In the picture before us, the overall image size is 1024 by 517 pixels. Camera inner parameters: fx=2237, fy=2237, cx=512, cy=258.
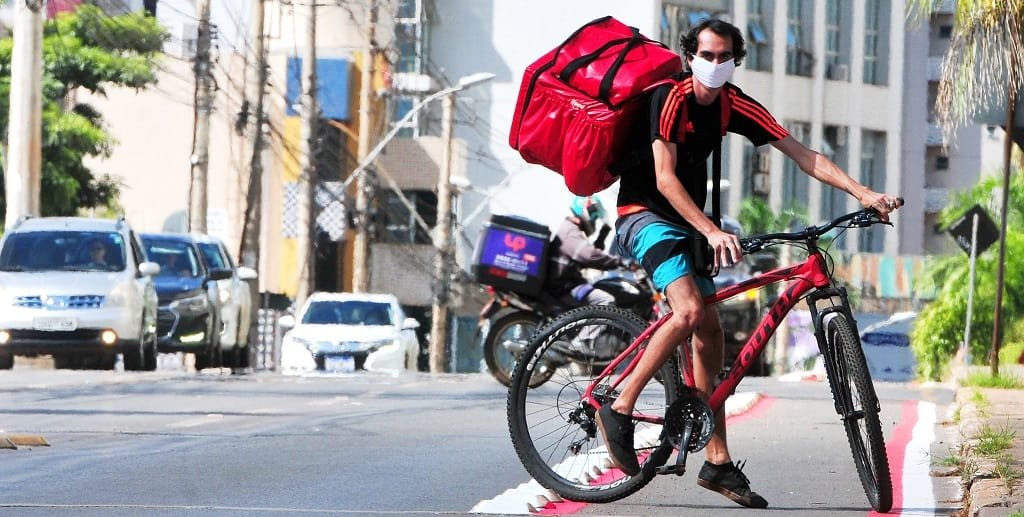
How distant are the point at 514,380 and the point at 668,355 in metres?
0.70

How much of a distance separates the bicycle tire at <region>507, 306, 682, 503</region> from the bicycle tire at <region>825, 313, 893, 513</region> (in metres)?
0.58

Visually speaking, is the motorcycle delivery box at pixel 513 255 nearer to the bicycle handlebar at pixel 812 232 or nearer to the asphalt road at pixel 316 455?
the asphalt road at pixel 316 455

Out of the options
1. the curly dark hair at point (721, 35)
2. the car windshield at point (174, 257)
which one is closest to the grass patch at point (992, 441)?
the curly dark hair at point (721, 35)

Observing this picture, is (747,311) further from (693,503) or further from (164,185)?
(164,185)

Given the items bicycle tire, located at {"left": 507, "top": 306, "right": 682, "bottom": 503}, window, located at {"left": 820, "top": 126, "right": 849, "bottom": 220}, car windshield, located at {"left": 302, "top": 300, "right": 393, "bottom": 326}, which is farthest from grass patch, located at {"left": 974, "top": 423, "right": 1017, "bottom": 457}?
window, located at {"left": 820, "top": 126, "right": 849, "bottom": 220}

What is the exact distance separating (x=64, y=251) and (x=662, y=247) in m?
17.2

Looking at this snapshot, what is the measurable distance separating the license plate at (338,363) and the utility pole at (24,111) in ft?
16.8

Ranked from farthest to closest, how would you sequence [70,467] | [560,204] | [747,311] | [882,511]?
[560,204] < [747,311] < [70,467] < [882,511]

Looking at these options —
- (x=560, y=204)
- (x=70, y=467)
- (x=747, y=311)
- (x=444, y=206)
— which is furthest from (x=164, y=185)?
(x=70, y=467)

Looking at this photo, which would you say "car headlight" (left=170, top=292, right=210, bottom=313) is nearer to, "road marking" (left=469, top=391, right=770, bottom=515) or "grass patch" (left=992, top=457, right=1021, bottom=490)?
"road marking" (left=469, top=391, right=770, bottom=515)

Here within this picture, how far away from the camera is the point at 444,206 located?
5056cm

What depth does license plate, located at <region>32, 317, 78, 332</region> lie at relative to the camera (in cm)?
2303

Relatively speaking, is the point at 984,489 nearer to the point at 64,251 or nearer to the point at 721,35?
the point at 721,35

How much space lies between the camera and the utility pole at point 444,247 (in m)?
50.3
